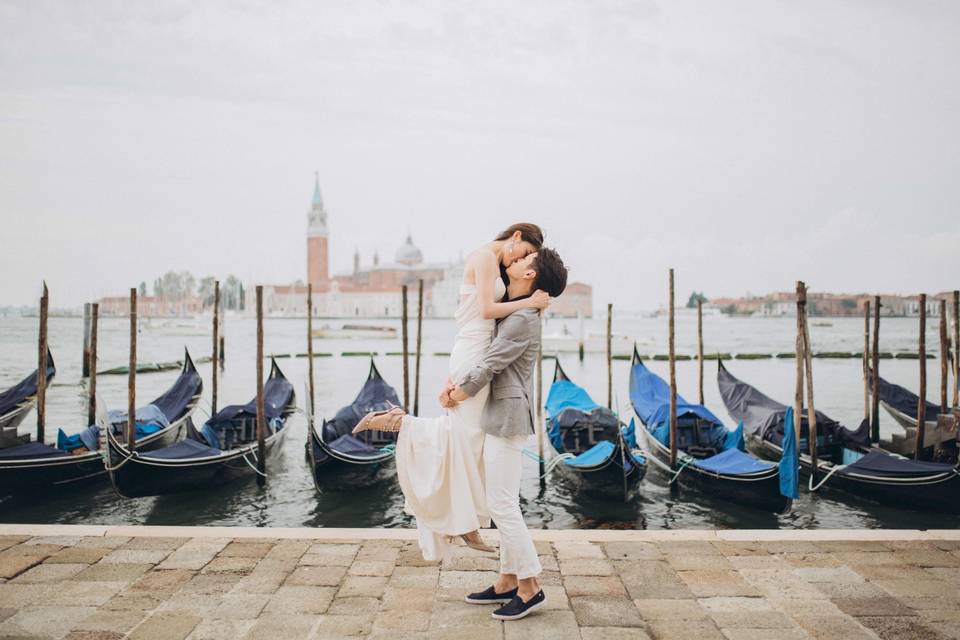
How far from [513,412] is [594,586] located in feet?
2.20

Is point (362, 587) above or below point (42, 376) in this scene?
below

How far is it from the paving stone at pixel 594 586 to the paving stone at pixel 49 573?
1.48 meters

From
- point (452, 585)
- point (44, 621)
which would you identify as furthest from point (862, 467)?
point (44, 621)

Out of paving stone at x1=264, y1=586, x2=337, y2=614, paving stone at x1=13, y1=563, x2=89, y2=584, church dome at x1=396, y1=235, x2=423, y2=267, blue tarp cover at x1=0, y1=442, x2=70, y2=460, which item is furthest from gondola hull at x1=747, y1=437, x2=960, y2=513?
church dome at x1=396, y1=235, x2=423, y2=267

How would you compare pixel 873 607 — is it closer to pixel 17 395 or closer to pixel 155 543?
pixel 155 543

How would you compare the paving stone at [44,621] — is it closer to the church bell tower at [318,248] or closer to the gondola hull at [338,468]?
the gondola hull at [338,468]

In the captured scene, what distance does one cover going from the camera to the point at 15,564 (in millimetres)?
2365

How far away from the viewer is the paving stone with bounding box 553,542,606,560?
2.46 meters

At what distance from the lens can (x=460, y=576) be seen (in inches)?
89.4

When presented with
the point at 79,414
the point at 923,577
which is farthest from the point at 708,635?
the point at 79,414

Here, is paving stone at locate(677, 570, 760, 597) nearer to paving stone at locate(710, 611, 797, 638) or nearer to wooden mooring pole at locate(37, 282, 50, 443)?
paving stone at locate(710, 611, 797, 638)

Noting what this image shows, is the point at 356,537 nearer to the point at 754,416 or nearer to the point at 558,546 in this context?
the point at 558,546

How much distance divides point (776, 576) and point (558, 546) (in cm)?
68

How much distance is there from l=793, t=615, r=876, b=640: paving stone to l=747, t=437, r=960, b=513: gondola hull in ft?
10.5
